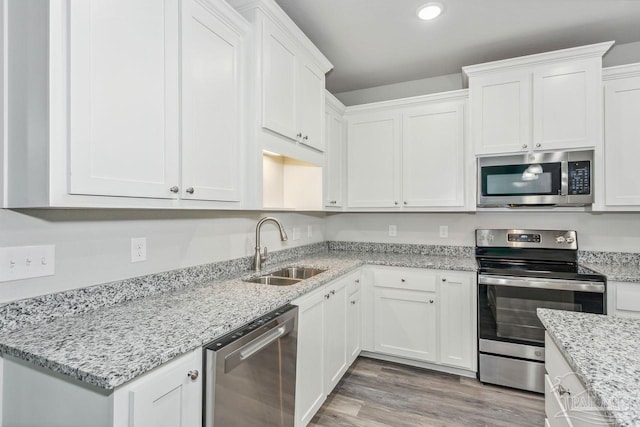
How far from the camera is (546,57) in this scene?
7.81 ft

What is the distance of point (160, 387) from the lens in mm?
929

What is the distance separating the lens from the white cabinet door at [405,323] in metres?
2.62

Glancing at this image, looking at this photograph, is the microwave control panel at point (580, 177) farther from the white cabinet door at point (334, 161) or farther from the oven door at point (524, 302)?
the white cabinet door at point (334, 161)

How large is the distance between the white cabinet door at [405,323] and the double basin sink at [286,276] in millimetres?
687

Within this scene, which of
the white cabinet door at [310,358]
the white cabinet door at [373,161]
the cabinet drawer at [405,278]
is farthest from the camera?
the white cabinet door at [373,161]

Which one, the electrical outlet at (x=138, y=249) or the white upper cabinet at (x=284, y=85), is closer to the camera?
the electrical outlet at (x=138, y=249)

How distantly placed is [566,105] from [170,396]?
2.94 metres

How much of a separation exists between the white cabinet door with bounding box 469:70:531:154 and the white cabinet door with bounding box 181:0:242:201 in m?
1.91

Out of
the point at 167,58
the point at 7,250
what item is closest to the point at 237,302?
the point at 7,250

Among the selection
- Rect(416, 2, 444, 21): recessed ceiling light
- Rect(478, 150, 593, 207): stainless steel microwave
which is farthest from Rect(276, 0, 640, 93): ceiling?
Rect(478, 150, 593, 207): stainless steel microwave

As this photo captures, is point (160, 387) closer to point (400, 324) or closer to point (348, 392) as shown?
point (348, 392)

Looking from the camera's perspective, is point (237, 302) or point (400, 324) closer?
point (237, 302)

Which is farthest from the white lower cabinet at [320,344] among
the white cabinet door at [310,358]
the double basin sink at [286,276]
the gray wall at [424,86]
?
the gray wall at [424,86]

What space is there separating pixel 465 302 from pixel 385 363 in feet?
2.87
